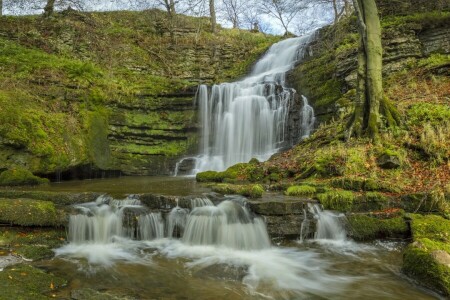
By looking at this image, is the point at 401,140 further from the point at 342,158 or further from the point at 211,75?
the point at 211,75

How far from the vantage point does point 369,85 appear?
920 centimetres

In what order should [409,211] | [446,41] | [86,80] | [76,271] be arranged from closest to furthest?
[76,271]
[409,211]
[446,41]
[86,80]

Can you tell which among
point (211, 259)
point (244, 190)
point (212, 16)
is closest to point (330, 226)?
point (244, 190)

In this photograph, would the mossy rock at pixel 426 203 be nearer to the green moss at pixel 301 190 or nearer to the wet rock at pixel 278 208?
the green moss at pixel 301 190

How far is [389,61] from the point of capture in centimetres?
1310

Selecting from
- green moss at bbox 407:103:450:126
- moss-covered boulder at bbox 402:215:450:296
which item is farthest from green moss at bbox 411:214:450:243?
green moss at bbox 407:103:450:126

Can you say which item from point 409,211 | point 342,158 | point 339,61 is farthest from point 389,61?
point 409,211

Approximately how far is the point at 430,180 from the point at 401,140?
170 centimetres

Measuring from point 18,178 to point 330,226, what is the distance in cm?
840

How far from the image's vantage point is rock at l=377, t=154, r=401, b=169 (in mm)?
7570

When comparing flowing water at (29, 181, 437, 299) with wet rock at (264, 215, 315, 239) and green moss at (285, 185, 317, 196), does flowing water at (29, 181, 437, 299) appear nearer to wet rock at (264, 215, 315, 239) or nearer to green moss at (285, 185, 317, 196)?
wet rock at (264, 215, 315, 239)

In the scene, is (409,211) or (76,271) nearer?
(76,271)

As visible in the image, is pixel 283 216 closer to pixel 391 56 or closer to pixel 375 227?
pixel 375 227

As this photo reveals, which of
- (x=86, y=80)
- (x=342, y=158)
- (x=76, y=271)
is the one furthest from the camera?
(x=86, y=80)
